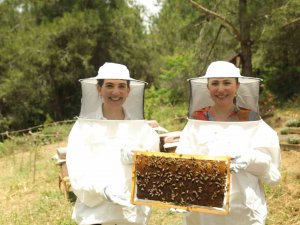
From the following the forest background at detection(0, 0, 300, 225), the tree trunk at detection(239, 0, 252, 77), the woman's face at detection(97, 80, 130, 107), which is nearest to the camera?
the woman's face at detection(97, 80, 130, 107)

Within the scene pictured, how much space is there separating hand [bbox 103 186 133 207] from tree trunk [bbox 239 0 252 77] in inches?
326

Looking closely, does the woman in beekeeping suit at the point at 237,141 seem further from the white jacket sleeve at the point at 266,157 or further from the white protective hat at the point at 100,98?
the white protective hat at the point at 100,98

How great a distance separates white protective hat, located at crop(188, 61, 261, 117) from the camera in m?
2.70

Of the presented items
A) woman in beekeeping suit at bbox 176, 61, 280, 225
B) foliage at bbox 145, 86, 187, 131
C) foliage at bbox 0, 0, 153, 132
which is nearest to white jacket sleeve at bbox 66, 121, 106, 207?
woman in beekeeping suit at bbox 176, 61, 280, 225

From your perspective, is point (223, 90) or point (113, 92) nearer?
point (223, 90)

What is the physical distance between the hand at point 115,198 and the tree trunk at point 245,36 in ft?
27.1

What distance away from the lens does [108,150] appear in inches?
108

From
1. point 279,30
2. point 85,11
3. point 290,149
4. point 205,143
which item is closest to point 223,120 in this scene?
point 205,143

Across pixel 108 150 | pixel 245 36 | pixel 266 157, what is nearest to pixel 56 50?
pixel 245 36

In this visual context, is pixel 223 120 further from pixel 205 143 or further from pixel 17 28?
pixel 17 28

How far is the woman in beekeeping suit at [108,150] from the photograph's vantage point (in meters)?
2.66

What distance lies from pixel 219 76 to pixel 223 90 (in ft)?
0.36

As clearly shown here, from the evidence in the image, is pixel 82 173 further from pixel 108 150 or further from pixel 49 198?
pixel 49 198

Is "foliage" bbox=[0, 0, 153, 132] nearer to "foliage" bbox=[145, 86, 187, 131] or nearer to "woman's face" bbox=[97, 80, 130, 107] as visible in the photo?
"foliage" bbox=[145, 86, 187, 131]
